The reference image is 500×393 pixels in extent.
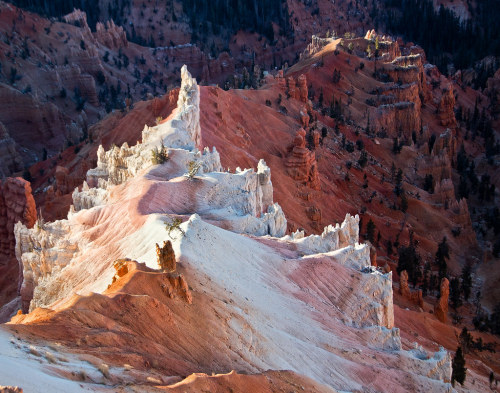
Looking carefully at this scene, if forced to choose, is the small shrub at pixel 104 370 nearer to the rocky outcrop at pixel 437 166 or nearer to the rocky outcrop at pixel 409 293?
the rocky outcrop at pixel 409 293

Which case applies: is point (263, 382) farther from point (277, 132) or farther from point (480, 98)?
point (480, 98)

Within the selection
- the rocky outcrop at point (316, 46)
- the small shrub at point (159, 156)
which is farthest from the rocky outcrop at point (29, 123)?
the small shrub at point (159, 156)

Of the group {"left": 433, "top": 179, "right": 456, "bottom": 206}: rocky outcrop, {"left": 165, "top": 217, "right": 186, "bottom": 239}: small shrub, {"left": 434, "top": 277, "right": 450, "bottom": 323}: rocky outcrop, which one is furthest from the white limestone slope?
{"left": 433, "top": 179, "right": 456, "bottom": 206}: rocky outcrop

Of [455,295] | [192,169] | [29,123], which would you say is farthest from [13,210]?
[29,123]

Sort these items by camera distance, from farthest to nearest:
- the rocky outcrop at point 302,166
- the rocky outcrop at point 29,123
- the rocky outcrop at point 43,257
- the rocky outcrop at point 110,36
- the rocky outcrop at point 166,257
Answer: the rocky outcrop at point 110,36, the rocky outcrop at point 29,123, the rocky outcrop at point 302,166, the rocky outcrop at point 43,257, the rocky outcrop at point 166,257

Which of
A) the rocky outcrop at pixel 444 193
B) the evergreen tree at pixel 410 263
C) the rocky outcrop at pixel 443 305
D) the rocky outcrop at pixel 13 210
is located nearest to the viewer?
the rocky outcrop at pixel 443 305

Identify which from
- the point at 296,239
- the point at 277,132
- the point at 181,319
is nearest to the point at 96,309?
the point at 181,319

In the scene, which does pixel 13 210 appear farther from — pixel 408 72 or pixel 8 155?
pixel 408 72

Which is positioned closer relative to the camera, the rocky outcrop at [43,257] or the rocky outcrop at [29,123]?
the rocky outcrop at [43,257]
